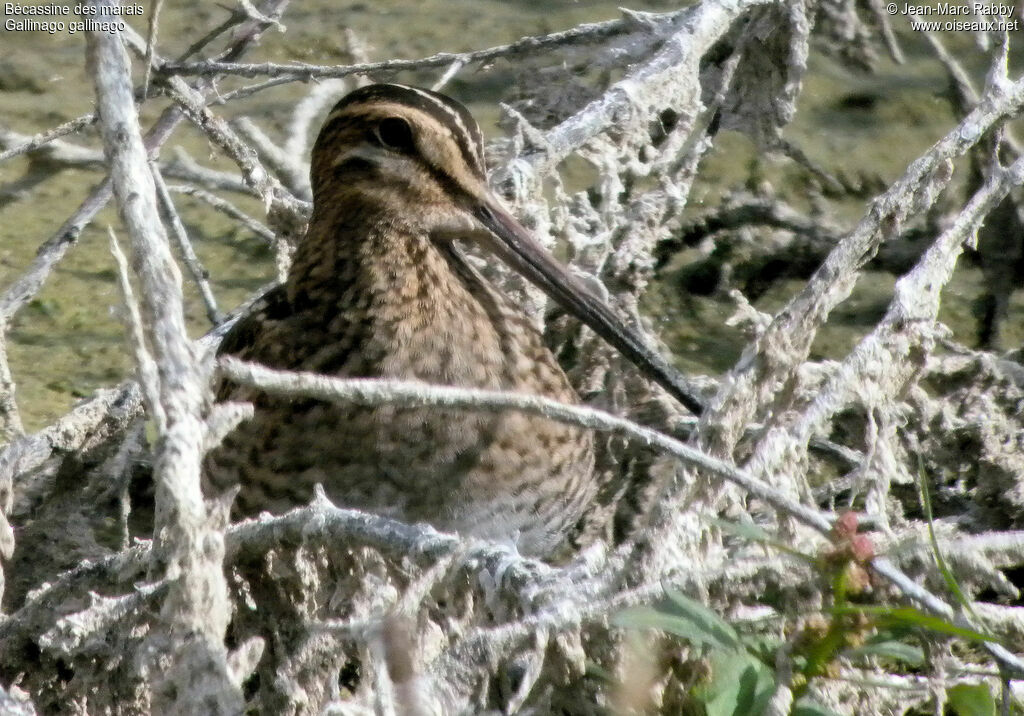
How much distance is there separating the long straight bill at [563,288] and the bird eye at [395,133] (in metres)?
0.17

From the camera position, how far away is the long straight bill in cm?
275

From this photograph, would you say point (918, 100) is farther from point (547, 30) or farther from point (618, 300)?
point (618, 300)

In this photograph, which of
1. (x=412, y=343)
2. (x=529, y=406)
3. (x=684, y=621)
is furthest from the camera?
(x=412, y=343)

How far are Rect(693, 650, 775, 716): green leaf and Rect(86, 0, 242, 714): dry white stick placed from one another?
552mm

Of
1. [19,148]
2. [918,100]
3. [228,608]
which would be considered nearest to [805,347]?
[228,608]

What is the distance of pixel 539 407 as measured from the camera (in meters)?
1.82

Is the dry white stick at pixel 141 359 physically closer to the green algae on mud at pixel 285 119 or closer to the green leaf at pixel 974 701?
the green leaf at pixel 974 701

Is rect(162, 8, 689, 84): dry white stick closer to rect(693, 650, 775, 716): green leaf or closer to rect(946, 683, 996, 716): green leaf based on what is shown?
rect(693, 650, 775, 716): green leaf

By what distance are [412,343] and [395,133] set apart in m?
0.40

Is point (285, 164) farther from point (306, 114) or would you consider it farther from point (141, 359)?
point (141, 359)

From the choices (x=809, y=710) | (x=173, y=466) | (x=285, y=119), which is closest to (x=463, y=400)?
(x=173, y=466)

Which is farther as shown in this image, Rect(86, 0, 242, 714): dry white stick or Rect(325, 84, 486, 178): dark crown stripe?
Rect(325, 84, 486, 178): dark crown stripe

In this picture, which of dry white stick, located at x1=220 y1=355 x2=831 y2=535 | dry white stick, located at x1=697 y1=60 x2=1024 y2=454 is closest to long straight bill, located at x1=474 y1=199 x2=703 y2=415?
dry white stick, located at x1=697 y1=60 x2=1024 y2=454

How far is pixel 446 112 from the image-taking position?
2699mm
